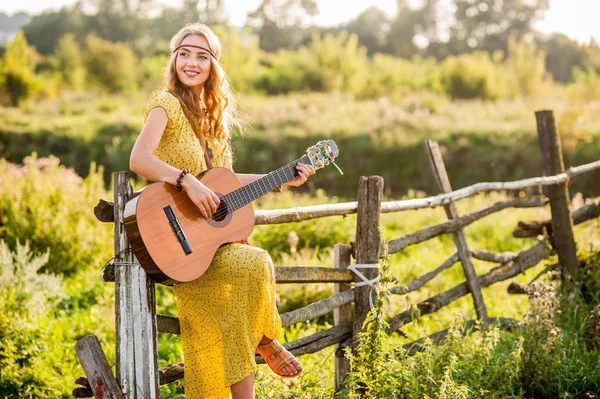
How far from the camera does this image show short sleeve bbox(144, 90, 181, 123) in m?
2.88

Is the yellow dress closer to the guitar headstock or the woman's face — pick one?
the woman's face

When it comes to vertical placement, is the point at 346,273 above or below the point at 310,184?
below

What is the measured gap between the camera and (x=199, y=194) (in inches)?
106

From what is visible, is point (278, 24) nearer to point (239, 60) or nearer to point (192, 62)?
point (239, 60)

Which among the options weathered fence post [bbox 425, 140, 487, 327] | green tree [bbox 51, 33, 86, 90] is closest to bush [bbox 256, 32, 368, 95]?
green tree [bbox 51, 33, 86, 90]

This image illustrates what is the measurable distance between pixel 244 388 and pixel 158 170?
3.28ft

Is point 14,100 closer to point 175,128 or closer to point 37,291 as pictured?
point 37,291

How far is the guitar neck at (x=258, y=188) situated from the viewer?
2883 millimetres

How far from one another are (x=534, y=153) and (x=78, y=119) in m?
11.8

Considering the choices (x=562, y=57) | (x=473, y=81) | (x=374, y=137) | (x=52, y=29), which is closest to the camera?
(x=374, y=137)

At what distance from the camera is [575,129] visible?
12969 mm

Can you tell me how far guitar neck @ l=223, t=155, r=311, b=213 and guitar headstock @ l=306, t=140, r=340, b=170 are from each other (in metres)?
0.03

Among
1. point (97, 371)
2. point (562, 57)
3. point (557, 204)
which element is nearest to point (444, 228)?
point (557, 204)

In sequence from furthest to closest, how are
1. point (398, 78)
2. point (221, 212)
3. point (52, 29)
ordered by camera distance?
point (52, 29) < point (398, 78) < point (221, 212)
